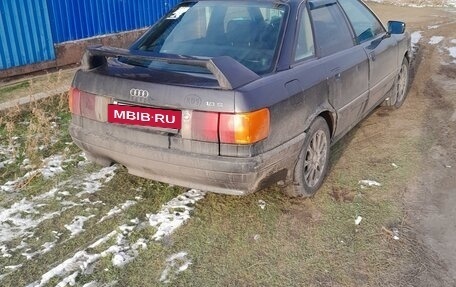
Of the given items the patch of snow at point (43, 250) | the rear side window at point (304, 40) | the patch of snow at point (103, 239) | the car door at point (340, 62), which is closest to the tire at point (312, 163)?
the car door at point (340, 62)

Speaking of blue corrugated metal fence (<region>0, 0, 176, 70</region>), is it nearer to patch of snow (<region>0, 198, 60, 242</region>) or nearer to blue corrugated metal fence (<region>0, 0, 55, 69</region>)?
blue corrugated metal fence (<region>0, 0, 55, 69</region>)

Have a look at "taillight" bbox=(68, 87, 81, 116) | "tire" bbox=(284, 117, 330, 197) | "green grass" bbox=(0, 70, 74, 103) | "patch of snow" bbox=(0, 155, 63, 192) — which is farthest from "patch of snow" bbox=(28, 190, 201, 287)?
"green grass" bbox=(0, 70, 74, 103)

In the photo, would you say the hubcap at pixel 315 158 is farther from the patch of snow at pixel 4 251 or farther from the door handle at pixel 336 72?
the patch of snow at pixel 4 251

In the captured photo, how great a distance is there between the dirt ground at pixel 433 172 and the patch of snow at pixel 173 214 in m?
1.55

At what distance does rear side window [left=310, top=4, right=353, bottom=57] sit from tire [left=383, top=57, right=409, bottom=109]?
1.69 m

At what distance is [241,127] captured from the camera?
276cm

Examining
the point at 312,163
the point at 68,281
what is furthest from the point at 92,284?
the point at 312,163

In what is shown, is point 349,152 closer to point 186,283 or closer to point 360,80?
point 360,80

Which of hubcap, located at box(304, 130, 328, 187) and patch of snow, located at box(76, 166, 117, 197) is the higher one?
hubcap, located at box(304, 130, 328, 187)

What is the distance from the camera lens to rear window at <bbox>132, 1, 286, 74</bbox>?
3277 mm

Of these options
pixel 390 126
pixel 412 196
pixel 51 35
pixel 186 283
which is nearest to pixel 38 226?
pixel 186 283

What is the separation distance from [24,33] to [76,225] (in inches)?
193

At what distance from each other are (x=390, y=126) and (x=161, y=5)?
605 cm

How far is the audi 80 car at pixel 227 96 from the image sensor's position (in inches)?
111
